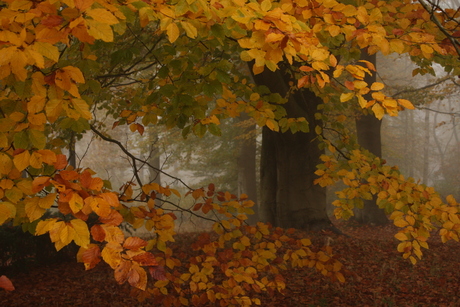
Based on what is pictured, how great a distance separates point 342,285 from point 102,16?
5537 millimetres

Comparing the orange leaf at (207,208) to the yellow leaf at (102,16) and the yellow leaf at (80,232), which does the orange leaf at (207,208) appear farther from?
the yellow leaf at (102,16)

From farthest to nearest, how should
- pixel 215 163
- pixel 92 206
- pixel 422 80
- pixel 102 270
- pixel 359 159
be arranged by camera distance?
pixel 422 80 < pixel 215 163 < pixel 102 270 < pixel 359 159 < pixel 92 206

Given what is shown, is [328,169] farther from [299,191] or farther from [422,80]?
[422,80]

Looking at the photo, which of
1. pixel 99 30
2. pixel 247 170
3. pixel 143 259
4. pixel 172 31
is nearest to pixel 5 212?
pixel 143 259

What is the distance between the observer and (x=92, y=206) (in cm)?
152

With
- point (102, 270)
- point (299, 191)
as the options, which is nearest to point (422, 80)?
point (299, 191)

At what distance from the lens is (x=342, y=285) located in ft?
19.2

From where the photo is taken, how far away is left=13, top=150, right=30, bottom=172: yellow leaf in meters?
1.61

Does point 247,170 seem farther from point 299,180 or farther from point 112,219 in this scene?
point 112,219

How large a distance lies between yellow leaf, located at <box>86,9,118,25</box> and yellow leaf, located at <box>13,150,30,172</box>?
66 centimetres

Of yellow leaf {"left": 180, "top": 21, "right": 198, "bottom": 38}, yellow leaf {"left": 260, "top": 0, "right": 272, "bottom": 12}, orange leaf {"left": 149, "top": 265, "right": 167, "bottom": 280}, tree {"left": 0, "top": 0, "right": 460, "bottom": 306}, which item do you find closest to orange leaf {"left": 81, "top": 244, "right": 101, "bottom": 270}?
tree {"left": 0, "top": 0, "right": 460, "bottom": 306}

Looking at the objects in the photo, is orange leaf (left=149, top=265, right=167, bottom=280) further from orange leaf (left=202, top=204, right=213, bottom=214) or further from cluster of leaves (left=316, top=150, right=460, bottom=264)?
cluster of leaves (left=316, top=150, right=460, bottom=264)

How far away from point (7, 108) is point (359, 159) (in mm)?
3213

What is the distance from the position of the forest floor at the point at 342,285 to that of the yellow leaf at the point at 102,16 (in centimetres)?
446
